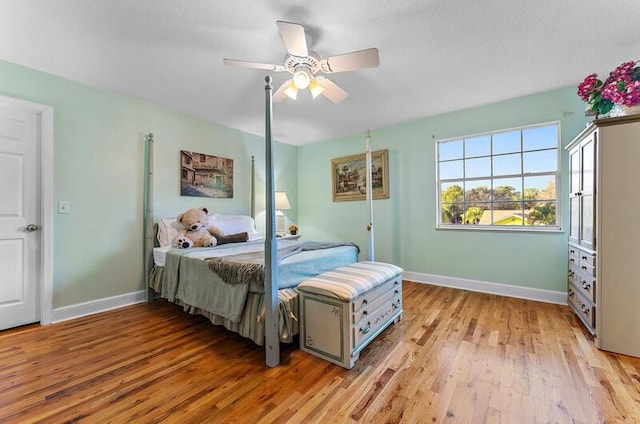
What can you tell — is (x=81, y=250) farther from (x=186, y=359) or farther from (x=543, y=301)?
(x=543, y=301)

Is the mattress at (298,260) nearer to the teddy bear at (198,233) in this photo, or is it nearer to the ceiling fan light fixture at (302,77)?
the teddy bear at (198,233)

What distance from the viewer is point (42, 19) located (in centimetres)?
178

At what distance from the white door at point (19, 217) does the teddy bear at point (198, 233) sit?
119 centimetres

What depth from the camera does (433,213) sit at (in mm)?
3703

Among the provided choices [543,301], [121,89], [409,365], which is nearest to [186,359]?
[409,365]

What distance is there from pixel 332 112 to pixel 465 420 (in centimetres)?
325

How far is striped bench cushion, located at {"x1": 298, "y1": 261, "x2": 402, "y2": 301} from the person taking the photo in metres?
1.80

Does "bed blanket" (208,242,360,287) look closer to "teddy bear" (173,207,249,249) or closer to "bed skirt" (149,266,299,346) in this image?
"bed skirt" (149,266,299,346)

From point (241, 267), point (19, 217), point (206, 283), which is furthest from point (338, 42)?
point (19, 217)

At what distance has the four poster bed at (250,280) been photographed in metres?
1.80

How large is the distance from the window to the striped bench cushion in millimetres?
1856

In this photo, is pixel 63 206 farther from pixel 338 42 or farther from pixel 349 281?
pixel 338 42

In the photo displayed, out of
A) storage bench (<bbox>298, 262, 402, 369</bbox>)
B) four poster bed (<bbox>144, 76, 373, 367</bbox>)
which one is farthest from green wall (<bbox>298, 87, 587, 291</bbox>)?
storage bench (<bbox>298, 262, 402, 369</bbox>)

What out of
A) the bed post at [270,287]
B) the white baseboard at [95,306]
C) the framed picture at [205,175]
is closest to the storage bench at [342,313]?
the bed post at [270,287]
